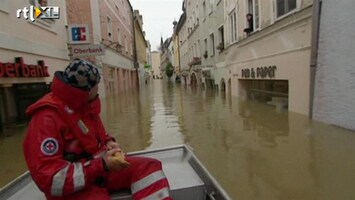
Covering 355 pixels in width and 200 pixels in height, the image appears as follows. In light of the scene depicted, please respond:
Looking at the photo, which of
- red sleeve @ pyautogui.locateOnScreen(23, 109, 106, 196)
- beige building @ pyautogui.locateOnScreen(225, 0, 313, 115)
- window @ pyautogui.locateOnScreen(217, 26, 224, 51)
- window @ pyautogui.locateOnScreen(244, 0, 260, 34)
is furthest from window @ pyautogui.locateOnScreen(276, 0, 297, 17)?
window @ pyautogui.locateOnScreen(217, 26, 224, 51)

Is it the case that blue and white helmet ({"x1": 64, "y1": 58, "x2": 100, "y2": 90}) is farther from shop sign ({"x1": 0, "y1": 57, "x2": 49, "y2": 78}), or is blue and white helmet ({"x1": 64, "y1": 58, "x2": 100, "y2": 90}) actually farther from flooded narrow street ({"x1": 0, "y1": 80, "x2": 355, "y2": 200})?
shop sign ({"x1": 0, "y1": 57, "x2": 49, "y2": 78})

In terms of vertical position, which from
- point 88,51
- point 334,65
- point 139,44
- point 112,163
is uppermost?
point 139,44

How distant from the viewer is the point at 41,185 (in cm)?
176

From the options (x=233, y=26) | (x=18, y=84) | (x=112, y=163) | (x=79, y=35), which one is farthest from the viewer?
(x=233, y=26)

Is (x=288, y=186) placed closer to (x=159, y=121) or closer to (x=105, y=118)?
(x=159, y=121)

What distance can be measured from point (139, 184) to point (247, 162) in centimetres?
269

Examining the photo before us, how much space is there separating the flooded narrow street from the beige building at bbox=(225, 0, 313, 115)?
0.92 metres

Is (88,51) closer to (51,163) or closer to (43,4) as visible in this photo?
(43,4)

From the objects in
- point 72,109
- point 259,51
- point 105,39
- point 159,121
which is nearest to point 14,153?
point 159,121

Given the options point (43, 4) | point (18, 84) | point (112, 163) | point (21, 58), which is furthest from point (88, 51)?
point (112, 163)

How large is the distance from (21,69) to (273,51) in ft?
23.0

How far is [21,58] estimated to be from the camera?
8461 mm

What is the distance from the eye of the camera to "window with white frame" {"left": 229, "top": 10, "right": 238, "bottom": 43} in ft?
47.0

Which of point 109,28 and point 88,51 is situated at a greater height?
point 109,28
